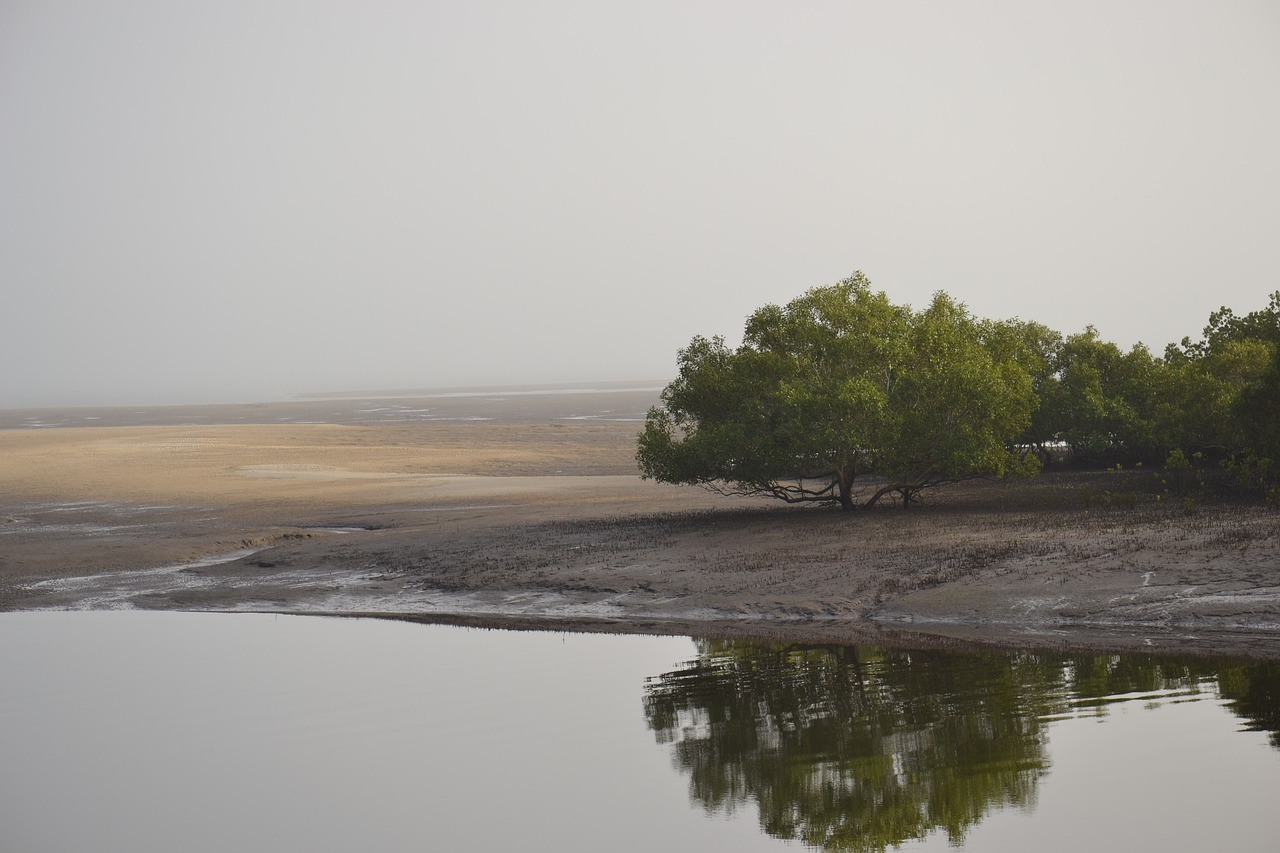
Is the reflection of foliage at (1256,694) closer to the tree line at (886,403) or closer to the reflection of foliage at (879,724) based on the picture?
the reflection of foliage at (879,724)

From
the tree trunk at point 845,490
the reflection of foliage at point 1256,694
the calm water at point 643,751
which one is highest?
the tree trunk at point 845,490

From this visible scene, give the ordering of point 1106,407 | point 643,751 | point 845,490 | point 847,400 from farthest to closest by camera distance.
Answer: point 1106,407
point 845,490
point 847,400
point 643,751

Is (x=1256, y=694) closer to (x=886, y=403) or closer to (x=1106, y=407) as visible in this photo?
(x=886, y=403)

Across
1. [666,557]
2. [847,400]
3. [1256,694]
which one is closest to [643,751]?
[1256,694]

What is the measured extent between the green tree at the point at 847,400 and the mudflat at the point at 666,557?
120 centimetres

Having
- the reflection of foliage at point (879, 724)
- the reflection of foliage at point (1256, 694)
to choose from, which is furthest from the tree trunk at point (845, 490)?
the reflection of foliage at point (1256, 694)

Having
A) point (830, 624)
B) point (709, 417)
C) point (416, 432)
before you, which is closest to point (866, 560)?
point (830, 624)

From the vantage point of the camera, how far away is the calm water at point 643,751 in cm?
1056

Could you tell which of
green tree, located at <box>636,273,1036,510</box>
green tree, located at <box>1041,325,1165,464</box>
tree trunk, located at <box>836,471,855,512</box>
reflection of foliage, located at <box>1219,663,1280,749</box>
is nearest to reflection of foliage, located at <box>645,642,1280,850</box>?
reflection of foliage, located at <box>1219,663,1280,749</box>

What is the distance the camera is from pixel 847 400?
24.5 meters

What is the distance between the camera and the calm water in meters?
10.6

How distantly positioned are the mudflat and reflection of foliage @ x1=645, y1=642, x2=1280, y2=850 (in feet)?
5.29

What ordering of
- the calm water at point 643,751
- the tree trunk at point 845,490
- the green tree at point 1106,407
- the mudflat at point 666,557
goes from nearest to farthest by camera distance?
the calm water at point 643,751
the mudflat at point 666,557
the tree trunk at point 845,490
the green tree at point 1106,407

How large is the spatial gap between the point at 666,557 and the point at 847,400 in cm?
531
